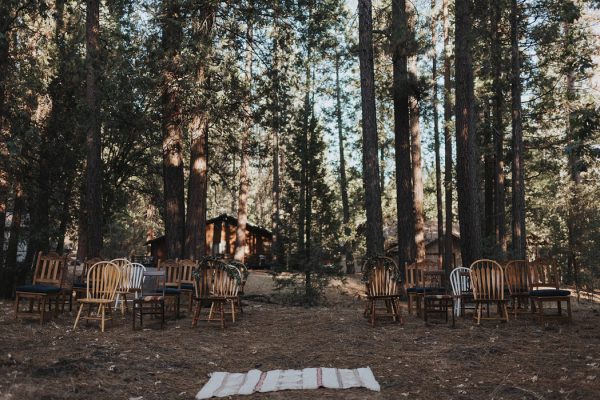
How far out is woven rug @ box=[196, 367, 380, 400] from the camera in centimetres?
532

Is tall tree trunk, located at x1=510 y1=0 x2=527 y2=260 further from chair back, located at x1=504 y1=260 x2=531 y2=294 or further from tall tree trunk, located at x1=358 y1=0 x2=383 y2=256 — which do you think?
chair back, located at x1=504 y1=260 x2=531 y2=294

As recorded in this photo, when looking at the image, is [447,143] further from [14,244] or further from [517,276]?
[14,244]

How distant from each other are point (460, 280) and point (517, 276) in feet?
3.58

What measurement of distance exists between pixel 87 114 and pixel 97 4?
297cm

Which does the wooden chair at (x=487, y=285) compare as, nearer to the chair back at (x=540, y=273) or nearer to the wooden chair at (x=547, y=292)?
the wooden chair at (x=547, y=292)

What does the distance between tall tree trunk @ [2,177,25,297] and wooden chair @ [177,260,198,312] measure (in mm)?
4981

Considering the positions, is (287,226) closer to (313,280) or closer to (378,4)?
(313,280)

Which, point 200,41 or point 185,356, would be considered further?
point 200,41

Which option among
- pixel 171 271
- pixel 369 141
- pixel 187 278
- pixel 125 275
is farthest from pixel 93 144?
pixel 369 141

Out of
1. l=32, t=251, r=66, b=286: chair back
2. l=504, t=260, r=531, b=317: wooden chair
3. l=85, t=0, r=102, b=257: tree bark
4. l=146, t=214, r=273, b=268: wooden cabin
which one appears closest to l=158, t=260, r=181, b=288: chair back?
l=32, t=251, r=66, b=286: chair back

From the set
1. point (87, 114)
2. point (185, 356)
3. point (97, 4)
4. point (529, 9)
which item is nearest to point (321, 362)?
point (185, 356)

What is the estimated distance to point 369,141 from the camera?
1214 cm

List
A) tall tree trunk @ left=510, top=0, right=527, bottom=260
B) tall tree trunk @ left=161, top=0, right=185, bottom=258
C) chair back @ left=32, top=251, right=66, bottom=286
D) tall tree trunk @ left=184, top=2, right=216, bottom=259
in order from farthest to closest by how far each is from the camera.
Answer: tall tree trunk @ left=510, top=0, right=527, bottom=260 < tall tree trunk @ left=184, top=2, right=216, bottom=259 < tall tree trunk @ left=161, top=0, right=185, bottom=258 < chair back @ left=32, top=251, right=66, bottom=286

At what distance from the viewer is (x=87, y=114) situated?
13609 mm
